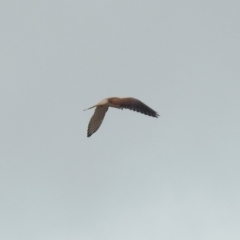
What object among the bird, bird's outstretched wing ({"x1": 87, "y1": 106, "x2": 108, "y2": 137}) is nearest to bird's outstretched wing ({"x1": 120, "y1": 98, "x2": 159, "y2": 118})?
the bird

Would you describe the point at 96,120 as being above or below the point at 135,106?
below

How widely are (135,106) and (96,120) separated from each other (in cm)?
235

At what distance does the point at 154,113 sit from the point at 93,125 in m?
3.18

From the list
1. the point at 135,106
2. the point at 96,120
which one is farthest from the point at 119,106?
the point at 96,120

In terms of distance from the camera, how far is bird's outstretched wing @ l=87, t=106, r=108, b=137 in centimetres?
11412

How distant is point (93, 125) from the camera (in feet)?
376

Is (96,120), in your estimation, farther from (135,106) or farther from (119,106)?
(135,106)

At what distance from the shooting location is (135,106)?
11331 centimetres

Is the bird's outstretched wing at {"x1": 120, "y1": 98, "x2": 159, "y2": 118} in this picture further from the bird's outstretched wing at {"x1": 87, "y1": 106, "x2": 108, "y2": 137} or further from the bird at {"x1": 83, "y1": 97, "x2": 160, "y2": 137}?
the bird's outstretched wing at {"x1": 87, "y1": 106, "x2": 108, "y2": 137}

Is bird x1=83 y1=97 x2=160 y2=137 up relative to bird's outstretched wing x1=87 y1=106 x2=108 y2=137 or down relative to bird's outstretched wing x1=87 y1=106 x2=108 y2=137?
Answer: up

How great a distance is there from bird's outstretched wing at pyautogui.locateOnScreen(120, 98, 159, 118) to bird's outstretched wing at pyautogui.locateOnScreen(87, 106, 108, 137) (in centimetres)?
123

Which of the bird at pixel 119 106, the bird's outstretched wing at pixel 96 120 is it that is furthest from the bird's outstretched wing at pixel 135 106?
the bird's outstretched wing at pixel 96 120

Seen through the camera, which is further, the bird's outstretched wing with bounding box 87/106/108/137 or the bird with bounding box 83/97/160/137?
the bird's outstretched wing with bounding box 87/106/108/137

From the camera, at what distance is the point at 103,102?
11344 centimetres
